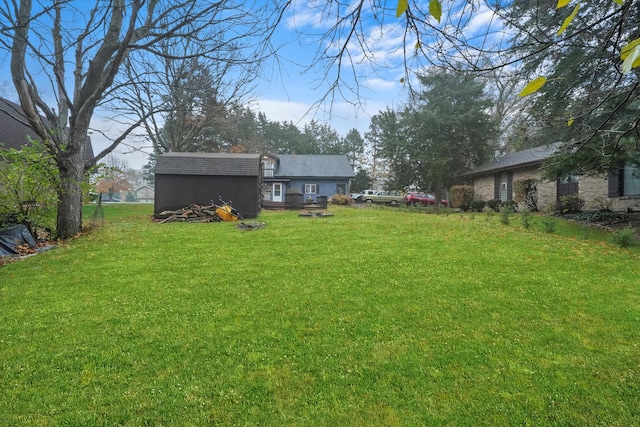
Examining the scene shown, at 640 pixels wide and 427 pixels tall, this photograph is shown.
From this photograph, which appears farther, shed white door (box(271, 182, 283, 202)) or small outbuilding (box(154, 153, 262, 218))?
shed white door (box(271, 182, 283, 202))

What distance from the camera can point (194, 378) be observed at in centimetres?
240

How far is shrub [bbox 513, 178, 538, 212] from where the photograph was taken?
55.2 feet

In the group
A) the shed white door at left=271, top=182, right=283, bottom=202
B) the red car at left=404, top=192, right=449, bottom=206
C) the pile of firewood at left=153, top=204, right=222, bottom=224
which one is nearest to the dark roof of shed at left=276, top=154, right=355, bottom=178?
the shed white door at left=271, top=182, right=283, bottom=202

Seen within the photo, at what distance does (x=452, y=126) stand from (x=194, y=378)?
1029 inches

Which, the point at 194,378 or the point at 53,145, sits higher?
the point at 53,145

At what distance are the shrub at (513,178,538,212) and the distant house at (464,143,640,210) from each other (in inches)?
9.0

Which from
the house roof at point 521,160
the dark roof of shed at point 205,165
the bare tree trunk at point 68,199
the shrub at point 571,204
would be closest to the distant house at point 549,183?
the house roof at point 521,160

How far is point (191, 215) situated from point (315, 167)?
17.9 m

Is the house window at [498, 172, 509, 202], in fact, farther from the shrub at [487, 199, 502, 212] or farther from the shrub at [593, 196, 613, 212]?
the shrub at [593, 196, 613, 212]

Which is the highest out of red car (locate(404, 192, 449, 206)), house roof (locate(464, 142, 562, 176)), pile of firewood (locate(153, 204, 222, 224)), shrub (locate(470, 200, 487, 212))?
house roof (locate(464, 142, 562, 176))

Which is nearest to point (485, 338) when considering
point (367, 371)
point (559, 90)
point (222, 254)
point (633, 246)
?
point (367, 371)

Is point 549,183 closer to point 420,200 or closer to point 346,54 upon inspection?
point 420,200

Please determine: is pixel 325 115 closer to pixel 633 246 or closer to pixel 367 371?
pixel 367 371

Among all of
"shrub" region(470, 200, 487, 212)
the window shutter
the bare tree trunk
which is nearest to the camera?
the bare tree trunk
